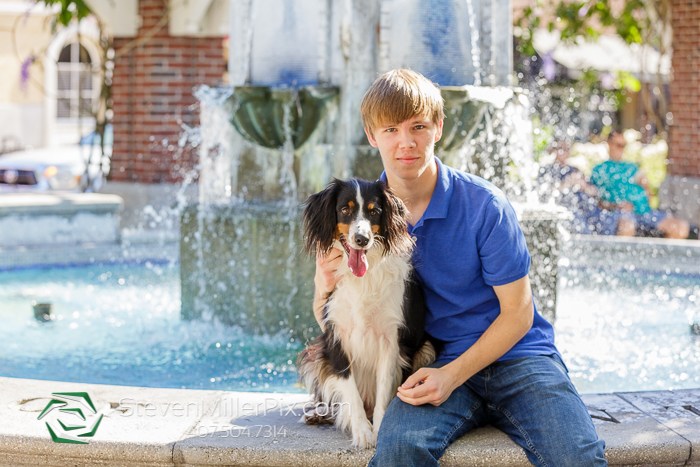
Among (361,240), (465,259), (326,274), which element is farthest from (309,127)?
(361,240)

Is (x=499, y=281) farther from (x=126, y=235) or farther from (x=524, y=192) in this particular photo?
(x=126, y=235)

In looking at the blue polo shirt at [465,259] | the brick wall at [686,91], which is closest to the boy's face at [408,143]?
the blue polo shirt at [465,259]

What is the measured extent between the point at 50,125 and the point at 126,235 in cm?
1619

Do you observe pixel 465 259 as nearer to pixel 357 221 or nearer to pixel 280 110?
pixel 357 221

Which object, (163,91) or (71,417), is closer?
(71,417)

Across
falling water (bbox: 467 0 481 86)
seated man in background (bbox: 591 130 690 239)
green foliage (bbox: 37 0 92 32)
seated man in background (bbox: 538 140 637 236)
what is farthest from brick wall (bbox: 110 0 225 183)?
falling water (bbox: 467 0 481 86)

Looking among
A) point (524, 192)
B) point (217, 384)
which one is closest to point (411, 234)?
point (217, 384)

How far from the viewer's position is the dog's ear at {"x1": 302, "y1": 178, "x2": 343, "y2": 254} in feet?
7.78

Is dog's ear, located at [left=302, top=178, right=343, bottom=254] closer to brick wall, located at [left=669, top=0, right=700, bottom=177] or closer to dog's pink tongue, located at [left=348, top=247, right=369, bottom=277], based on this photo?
dog's pink tongue, located at [left=348, top=247, right=369, bottom=277]

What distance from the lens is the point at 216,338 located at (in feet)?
15.4

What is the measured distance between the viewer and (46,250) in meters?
7.06

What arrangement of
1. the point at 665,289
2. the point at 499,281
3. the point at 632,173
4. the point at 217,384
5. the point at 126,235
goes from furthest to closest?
the point at 632,173
the point at 126,235
the point at 665,289
the point at 217,384
the point at 499,281

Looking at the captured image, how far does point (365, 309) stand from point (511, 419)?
1.83ft

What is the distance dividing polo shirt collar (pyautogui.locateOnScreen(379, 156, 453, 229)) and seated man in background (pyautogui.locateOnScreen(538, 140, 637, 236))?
545 cm
